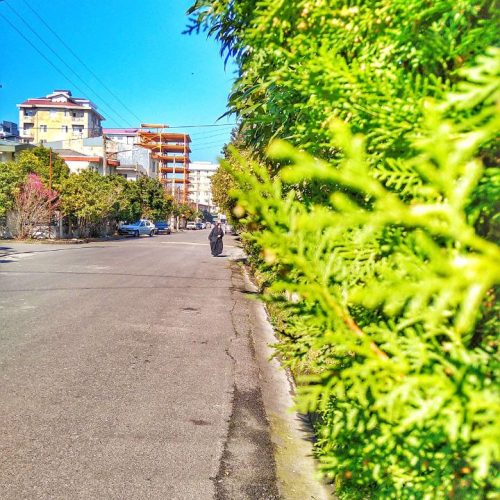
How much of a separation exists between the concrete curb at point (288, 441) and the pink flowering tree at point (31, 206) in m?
28.5

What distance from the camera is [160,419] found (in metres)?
4.54

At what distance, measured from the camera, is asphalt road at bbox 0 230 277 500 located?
350 cm

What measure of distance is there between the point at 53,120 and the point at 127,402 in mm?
84521

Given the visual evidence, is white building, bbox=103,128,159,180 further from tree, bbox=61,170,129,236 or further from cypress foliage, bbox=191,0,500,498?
cypress foliage, bbox=191,0,500,498

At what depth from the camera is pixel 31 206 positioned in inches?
1222

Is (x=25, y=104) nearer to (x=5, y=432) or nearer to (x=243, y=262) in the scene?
(x=243, y=262)

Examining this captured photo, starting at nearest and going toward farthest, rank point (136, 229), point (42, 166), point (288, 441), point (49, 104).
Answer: point (288, 441) → point (42, 166) → point (136, 229) → point (49, 104)

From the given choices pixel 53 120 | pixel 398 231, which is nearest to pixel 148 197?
pixel 53 120

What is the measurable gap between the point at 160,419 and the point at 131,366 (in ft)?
5.62

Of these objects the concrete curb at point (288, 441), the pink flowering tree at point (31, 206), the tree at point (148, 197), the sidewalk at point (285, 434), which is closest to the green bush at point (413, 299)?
the sidewalk at point (285, 434)

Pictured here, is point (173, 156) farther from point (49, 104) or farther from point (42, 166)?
point (42, 166)

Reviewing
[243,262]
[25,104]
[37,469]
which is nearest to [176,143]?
[25,104]

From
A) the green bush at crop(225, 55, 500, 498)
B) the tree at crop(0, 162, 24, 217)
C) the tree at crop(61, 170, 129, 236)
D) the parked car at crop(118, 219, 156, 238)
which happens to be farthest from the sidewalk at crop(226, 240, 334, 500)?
the parked car at crop(118, 219, 156, 238)

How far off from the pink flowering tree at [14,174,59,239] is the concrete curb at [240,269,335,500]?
28.5 m
